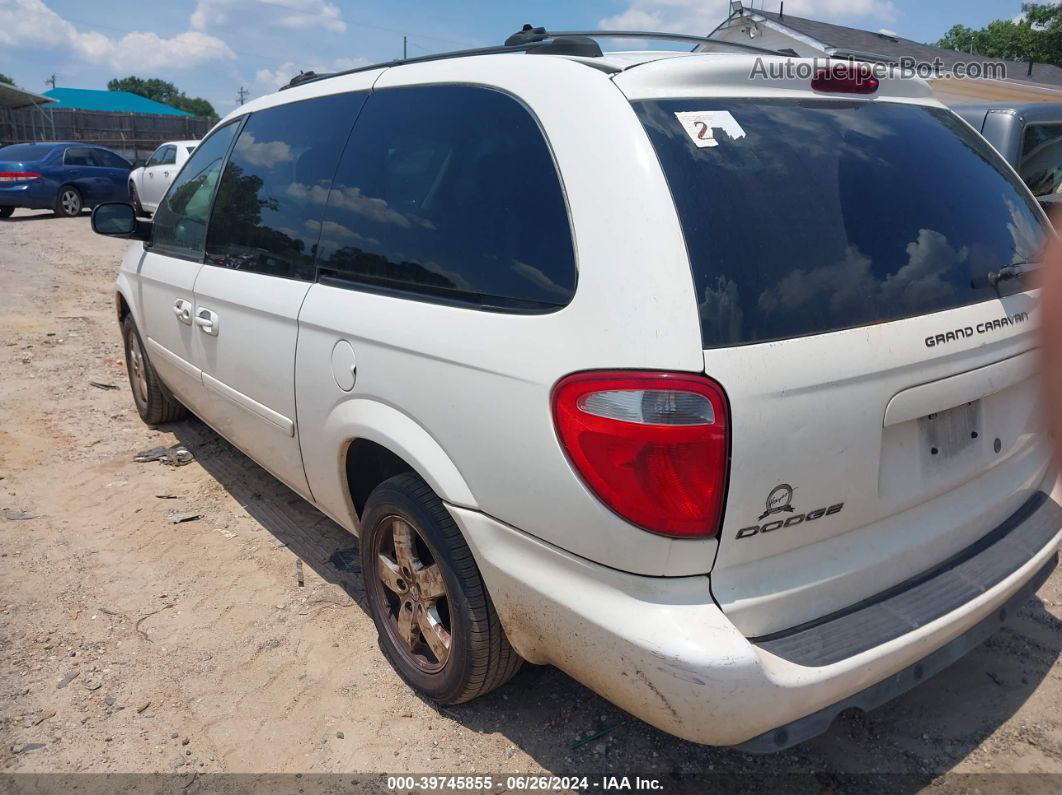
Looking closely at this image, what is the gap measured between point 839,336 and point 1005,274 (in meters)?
0.82

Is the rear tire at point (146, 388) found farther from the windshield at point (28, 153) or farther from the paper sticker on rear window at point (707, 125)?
the windshield at point (28, 153)

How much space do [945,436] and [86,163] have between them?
19791 millimetres

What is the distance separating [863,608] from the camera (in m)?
2.06

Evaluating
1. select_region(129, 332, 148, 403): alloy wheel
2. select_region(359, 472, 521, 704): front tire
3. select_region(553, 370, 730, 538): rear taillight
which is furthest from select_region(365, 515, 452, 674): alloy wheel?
select_region(129, 332, 148, 403): alloy wheel

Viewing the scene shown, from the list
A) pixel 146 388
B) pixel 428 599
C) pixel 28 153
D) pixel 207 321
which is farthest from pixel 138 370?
pixel 28 153

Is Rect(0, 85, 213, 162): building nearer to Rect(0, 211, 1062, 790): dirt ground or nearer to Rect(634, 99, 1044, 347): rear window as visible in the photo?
Rect(0, 211, 1062, 790): dirt ground

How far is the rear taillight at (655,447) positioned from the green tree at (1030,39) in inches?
1401

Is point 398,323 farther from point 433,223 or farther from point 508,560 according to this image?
point 508,560

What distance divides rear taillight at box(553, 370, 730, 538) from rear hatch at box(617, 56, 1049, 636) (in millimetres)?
47

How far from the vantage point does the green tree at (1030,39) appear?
32625 mm


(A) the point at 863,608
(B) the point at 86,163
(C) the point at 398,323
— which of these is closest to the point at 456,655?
(C) the point at 398,323

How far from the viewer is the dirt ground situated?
2498mm

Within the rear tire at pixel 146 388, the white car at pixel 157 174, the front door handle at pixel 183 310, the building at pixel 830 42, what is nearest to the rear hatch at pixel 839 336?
the front door handle at pixel 183 310

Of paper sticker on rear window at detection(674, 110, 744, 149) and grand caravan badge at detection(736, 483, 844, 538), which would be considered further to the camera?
paper sticker on rear window at detection(674, 110, 744, 149)
